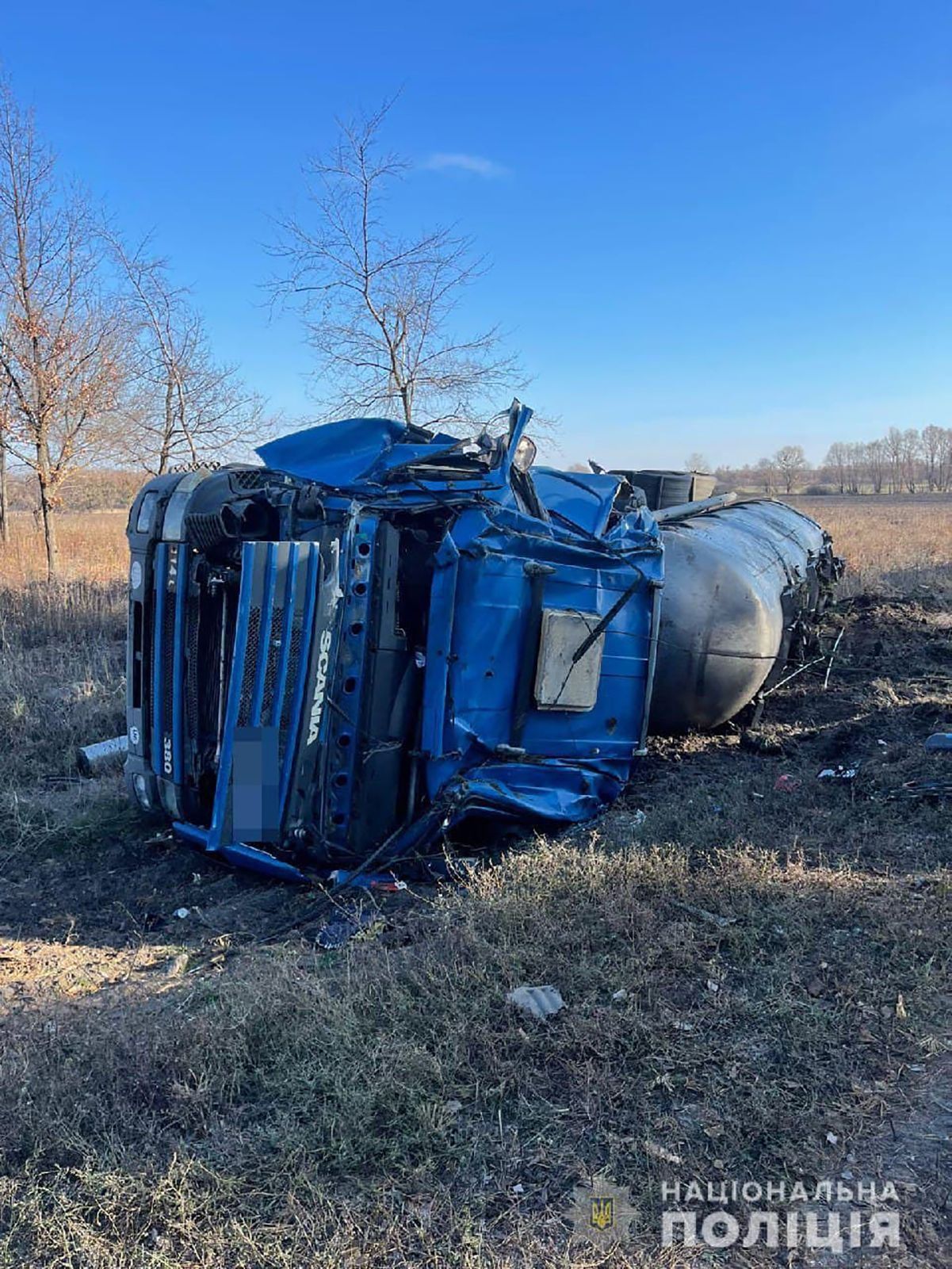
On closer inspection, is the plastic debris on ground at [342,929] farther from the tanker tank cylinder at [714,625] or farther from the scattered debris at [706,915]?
the tanker tank cylinder at [714,625]

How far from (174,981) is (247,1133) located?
1.24 m

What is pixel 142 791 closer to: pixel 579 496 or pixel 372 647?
pixel 372 647

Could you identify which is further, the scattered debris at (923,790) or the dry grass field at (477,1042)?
the scattered debris at (923,790)

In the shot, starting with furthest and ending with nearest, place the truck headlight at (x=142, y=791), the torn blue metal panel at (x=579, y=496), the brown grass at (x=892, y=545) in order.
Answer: the brown grass at (x=892, y=545), the torn blue metal panel at (x=579, y=496), the truck headlight at (x=142, y=791)

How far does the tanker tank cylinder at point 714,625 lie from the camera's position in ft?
19.8

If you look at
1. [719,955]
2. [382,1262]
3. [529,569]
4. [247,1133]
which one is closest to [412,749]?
[529,569]

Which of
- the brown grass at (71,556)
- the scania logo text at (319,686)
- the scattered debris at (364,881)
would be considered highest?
the scania logo text at (319,686)

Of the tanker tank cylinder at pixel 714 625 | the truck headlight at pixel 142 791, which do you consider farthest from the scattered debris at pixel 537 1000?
the tanker tank cylinder at pixel 714 625

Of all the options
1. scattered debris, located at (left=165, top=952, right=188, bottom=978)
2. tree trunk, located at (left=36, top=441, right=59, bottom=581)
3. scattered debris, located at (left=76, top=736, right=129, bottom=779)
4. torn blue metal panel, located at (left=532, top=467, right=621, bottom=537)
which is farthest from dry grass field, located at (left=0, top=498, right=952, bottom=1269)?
tree trunk, located at (left=36, top=441, right=59, bottom=581)

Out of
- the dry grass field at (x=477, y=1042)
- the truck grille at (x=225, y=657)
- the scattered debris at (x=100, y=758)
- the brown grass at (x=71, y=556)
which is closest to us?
the dry grass field at (x=477, y=1042)

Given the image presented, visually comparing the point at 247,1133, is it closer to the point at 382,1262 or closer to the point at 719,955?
the point at 382,1262

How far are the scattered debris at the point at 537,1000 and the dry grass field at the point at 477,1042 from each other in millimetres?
47

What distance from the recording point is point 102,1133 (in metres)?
2.39

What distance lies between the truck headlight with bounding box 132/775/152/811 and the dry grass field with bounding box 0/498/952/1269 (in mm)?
413
